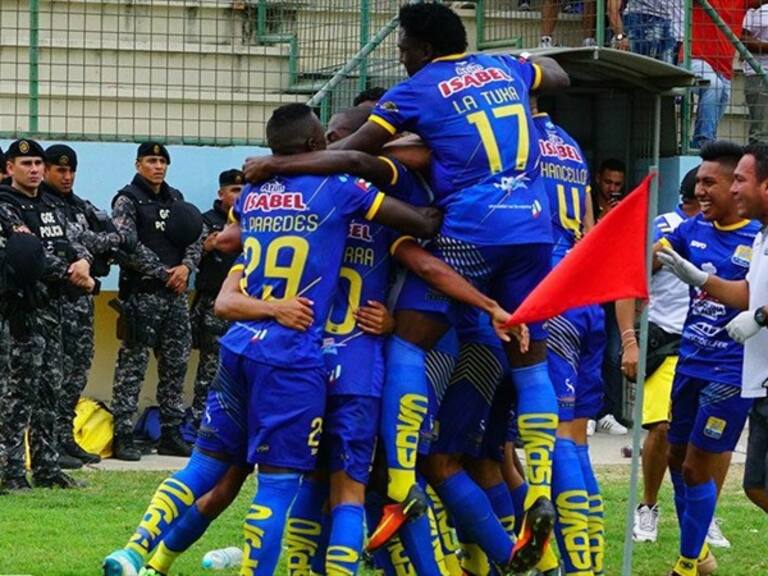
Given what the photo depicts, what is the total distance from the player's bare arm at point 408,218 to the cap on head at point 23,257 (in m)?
4.64

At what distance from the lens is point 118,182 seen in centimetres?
1608

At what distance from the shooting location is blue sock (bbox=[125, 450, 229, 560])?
8.62 metres

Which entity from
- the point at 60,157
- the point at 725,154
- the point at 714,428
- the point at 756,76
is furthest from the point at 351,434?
the point at 756,76

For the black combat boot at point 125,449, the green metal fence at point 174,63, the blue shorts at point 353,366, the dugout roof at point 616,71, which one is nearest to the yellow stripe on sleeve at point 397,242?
the blue shorts at point 353,366

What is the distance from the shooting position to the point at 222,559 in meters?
9.98

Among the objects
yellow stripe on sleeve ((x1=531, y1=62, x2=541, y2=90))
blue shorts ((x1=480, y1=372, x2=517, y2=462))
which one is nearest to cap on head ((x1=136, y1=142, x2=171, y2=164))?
blue shorts ((x1=480, y1=372, x2=517, y2=462))

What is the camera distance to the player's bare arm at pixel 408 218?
828 centimetres

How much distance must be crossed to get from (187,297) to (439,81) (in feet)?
23.6

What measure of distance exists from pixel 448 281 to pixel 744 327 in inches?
60.1

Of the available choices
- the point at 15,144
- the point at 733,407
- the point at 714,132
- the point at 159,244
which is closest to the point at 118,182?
the point at 159,244

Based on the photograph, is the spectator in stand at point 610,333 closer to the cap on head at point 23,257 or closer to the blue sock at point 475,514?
the cap on head at point 23,257

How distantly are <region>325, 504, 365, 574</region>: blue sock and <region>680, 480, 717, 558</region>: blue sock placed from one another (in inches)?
100

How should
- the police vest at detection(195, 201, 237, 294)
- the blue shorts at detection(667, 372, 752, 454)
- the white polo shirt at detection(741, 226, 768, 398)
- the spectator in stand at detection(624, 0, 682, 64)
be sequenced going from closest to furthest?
the white polo shirt at detection(741, 226, 768, 398), the blue shorts at detection(667, 372, 752, 454), the police vest at detection(195, 201, 237, 294), the spectator in stand at detection(624, 0, 682, 64)

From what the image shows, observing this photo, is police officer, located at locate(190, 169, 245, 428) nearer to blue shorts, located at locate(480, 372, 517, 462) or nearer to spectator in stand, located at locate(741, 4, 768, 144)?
spectator in stand, located at locate(741, 4, 768, 144)
